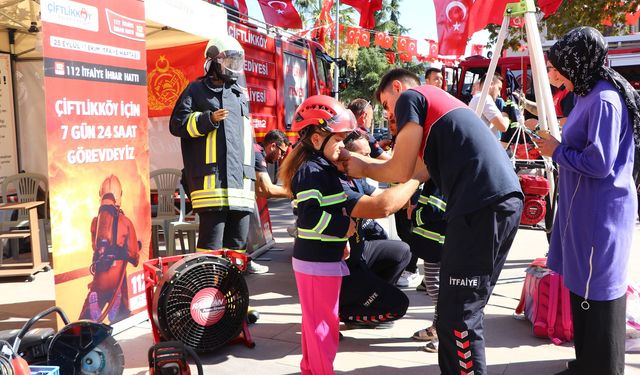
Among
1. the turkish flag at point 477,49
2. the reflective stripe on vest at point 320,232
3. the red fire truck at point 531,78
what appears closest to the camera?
the reflective stripe on vest at point 320,232

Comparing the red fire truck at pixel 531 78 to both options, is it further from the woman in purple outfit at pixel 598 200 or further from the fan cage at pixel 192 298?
the fan cage at pixel 192 298


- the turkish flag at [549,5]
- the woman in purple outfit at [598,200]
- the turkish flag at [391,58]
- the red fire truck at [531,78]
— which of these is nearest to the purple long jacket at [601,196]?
the woman in purple outfit at [598,200]

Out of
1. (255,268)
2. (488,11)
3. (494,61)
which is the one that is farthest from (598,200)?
(255,268)

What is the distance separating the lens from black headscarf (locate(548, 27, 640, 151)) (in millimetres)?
2734

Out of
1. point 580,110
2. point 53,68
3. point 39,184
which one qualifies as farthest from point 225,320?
point 39,184

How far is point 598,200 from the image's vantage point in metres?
2.73

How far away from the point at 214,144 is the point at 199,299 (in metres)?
1.17

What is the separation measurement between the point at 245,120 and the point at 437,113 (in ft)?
7.31

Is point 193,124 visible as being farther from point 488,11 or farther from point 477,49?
point 477,49

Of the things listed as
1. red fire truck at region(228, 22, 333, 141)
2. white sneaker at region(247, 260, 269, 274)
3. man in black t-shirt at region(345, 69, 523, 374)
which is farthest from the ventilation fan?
red fire truck at region(228, 22, 333, 141)

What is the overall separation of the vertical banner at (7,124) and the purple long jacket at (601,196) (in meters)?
6.95

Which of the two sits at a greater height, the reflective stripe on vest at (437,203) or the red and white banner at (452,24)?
the red and white banner at (452,24)

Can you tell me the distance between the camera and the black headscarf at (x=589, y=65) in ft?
8.97

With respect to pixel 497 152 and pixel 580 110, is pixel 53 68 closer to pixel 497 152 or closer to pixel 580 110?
pixel 497 152
